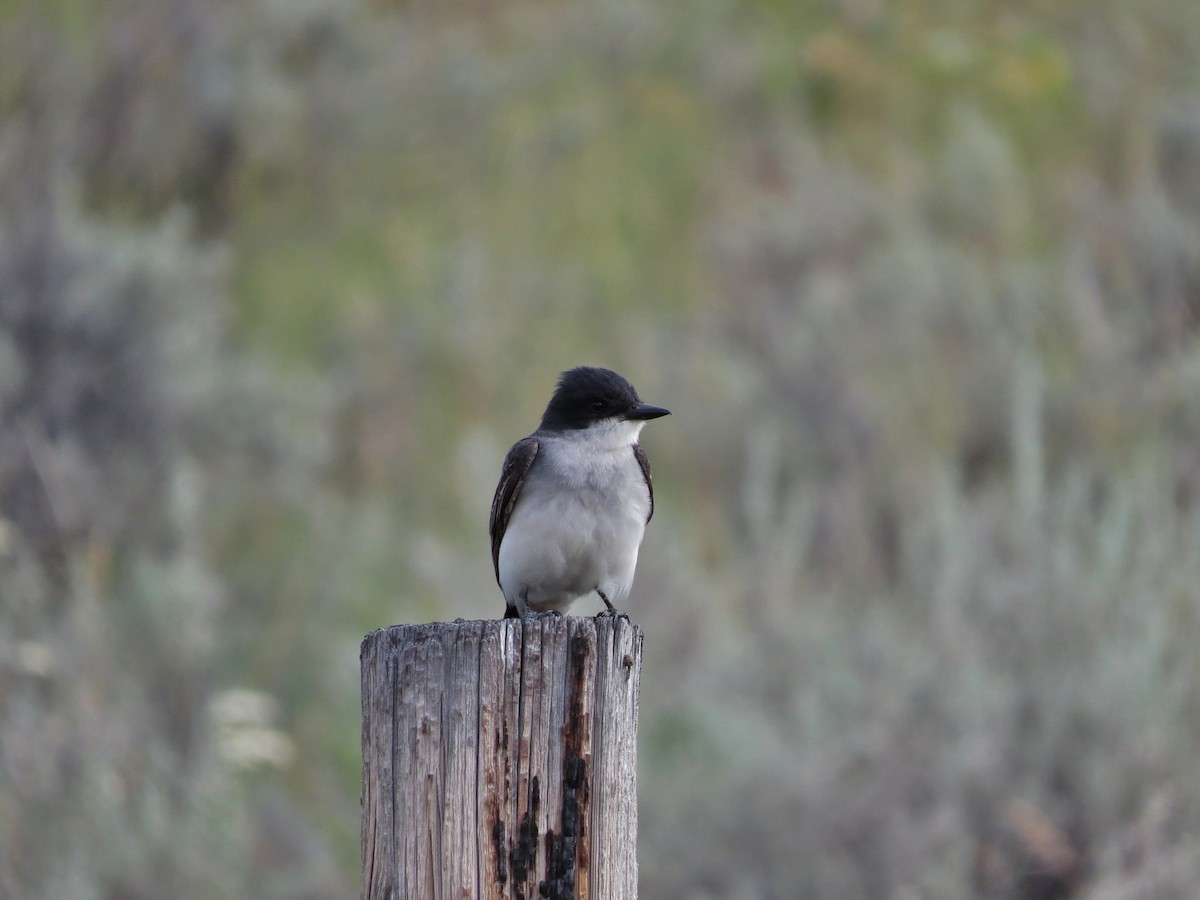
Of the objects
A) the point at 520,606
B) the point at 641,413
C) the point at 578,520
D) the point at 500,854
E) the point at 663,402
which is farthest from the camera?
the point at 663,402

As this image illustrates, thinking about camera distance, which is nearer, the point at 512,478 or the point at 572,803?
the point at 572,803

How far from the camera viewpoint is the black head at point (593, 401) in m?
4.50

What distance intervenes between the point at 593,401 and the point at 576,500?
371 mm

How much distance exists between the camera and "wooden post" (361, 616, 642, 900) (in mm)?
2578

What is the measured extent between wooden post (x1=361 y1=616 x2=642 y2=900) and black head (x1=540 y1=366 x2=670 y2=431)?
1863mm

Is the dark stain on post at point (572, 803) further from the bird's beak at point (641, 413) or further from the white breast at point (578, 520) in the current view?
the bird's beak at point (641, 413)

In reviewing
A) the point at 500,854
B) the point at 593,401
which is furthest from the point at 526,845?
the point at 593,401

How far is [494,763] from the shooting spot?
259cm

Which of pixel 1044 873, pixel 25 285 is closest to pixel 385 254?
pixel 25 285

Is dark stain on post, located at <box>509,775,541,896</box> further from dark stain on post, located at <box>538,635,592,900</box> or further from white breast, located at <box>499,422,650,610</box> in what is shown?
white breast, located at <box>499,422,650,610</box>

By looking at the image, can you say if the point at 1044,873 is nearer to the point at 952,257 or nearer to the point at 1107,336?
the point at 1107,336

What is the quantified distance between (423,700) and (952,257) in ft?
30.8

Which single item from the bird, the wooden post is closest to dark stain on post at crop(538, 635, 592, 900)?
the wooden post

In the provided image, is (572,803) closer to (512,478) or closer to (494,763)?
(494,763)
